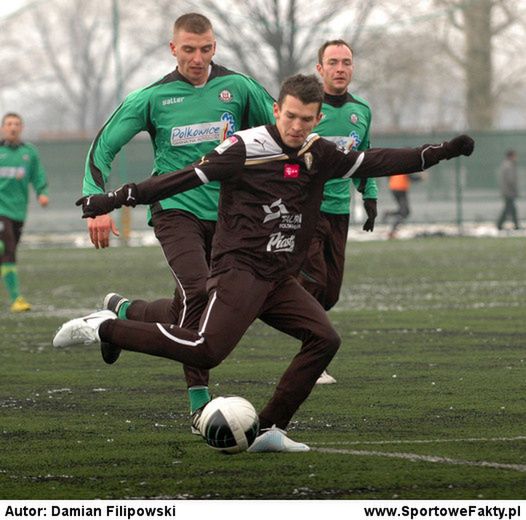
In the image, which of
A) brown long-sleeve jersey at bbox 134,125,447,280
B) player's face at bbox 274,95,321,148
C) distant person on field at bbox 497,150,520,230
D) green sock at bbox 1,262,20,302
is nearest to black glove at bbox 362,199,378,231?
brown long-sleeve jersey at bbox 134,125,447,280

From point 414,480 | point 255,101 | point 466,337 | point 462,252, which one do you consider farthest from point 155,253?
point 414,480

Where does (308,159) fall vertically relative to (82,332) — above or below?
above

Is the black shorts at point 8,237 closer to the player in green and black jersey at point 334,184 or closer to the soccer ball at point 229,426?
the player in green and black jersey at point 334,184

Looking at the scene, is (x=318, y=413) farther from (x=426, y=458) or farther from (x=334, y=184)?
(x=334, y=184)

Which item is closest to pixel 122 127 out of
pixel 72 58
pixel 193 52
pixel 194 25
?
pixel 193 52

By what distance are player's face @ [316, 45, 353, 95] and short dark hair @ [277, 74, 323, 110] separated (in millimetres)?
2899

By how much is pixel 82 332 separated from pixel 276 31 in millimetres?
36219

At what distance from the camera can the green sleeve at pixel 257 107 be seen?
8789 millimetres

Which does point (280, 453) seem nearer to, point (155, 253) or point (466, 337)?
point (466, 337)

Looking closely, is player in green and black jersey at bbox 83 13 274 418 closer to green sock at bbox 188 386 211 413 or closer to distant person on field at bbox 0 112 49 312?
green sock at bbox 188 386 211 413

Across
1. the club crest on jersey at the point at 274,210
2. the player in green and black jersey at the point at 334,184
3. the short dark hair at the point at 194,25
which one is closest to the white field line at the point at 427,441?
the club crest on jersey at the point at 274,210

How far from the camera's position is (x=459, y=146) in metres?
7.70

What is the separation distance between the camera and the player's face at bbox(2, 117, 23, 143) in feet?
57.5
